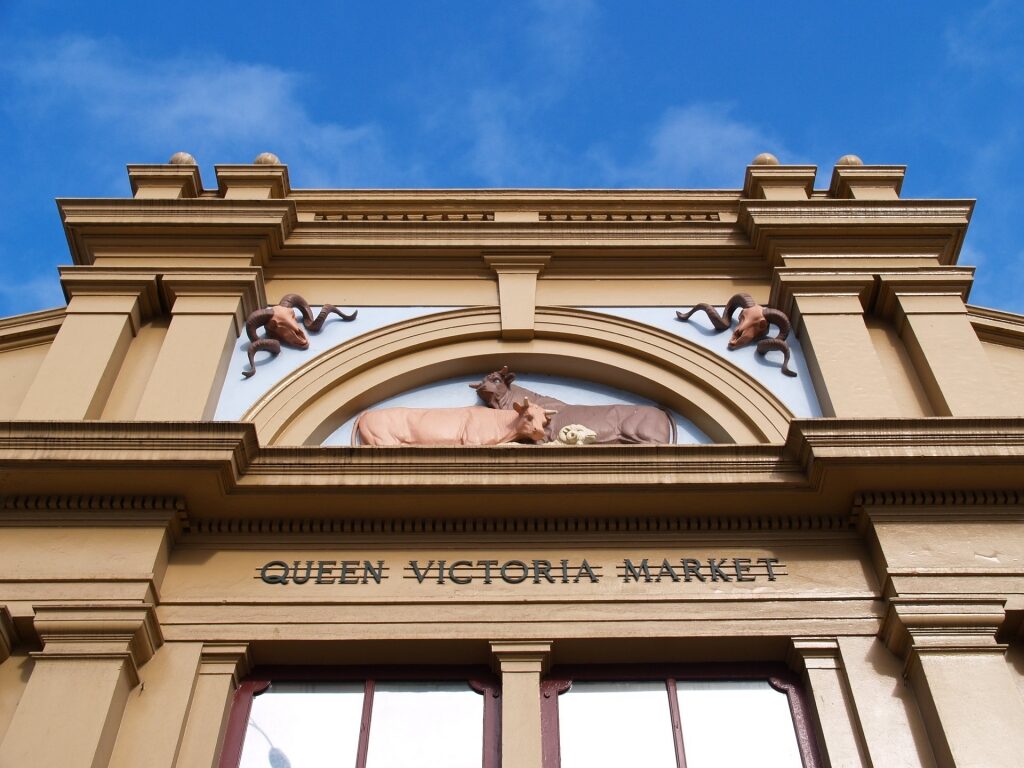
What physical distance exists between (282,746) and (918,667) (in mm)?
5122

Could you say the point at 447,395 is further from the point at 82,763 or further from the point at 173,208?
the point at 82,763

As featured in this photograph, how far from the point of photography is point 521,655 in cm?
1092

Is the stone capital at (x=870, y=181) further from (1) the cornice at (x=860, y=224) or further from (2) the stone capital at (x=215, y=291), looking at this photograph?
(2) the stone capital at (x=215, y=291)

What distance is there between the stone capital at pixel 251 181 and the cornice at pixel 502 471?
5.30 metres

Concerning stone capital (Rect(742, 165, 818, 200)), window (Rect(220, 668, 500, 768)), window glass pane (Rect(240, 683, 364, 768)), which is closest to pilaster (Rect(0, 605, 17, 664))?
window (Rect(220, 668, 500, 768))

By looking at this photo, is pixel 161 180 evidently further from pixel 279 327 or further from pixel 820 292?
pixel 820 292

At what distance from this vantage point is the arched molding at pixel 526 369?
13.5m

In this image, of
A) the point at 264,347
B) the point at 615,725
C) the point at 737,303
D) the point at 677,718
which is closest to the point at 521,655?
the point at 615,725

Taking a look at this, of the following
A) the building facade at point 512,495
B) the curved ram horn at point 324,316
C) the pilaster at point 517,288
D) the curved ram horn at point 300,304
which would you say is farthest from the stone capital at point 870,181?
the curved ram horn at point 300,304

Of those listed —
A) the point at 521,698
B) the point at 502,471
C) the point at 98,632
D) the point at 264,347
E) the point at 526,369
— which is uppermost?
the point at 526,369

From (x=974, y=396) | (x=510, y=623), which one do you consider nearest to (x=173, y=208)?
(x=510, y=623)

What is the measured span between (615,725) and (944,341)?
19.1 ft

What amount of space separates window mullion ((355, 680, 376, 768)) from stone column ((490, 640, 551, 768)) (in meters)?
1.09

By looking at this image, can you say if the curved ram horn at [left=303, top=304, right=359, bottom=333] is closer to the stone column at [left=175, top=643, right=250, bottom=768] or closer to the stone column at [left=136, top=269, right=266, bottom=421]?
the stone column at [left=136, top=269, right=266, bottom=421]
